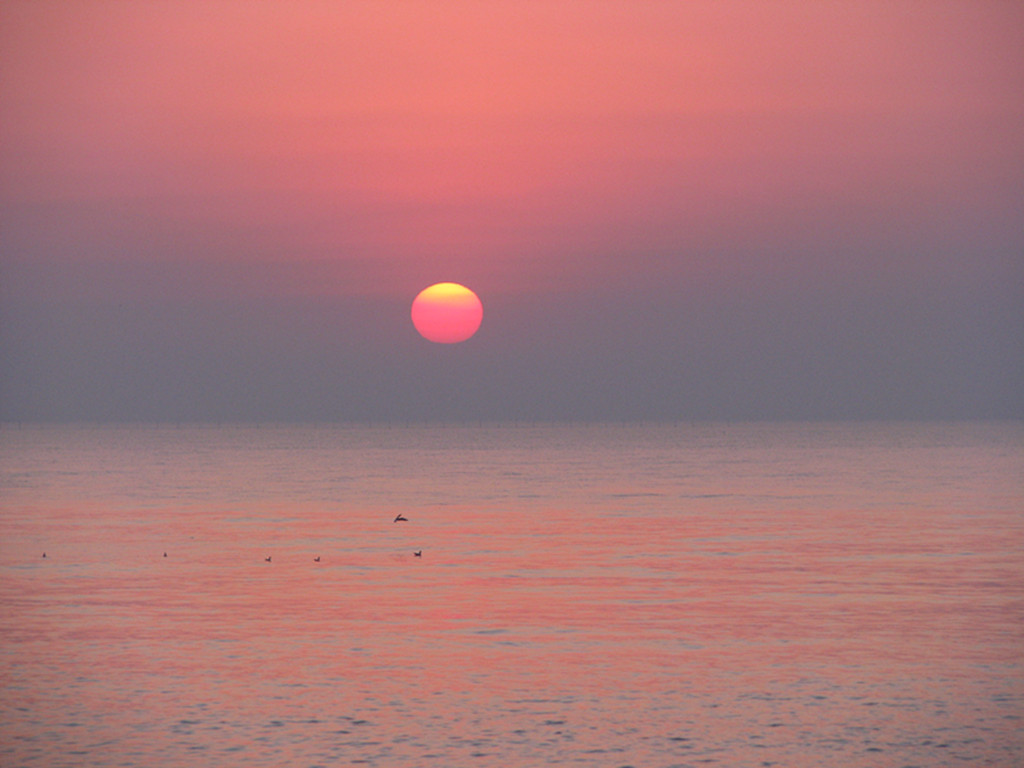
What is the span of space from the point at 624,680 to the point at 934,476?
12164 centimetres

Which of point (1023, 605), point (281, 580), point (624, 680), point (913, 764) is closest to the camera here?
point (913, 764)

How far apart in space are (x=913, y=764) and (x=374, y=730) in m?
10.4

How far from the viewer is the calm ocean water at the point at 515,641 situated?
87.4 feet

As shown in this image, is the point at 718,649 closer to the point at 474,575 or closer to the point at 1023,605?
the point at 1023,605

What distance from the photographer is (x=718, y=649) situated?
36.0m

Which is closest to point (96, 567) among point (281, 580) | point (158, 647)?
point (281, 580)

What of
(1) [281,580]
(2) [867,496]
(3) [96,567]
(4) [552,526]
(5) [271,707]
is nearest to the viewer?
(5) [271,707]

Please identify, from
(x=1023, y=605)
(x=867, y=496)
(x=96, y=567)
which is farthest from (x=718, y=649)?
(x=867, y=496)

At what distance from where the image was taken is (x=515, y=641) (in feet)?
122

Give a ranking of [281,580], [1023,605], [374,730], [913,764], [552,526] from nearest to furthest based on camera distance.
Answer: [913,764] < [374,730] < [1023,605] < [281,580] < [552,526]

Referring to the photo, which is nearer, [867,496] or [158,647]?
[158,647]

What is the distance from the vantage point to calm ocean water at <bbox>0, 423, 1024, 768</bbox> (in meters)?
26.6

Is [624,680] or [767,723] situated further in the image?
[624,680]

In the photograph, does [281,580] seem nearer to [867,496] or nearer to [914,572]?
[914,572]
